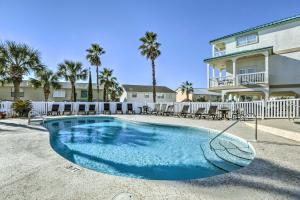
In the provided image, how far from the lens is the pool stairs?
5.12 m

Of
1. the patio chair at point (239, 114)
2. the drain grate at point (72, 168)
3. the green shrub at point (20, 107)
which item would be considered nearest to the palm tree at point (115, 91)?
the green shrub at point (20, 107)

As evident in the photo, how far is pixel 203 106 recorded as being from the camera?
57.2ft

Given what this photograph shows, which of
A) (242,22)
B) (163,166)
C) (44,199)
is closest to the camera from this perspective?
(44,199)

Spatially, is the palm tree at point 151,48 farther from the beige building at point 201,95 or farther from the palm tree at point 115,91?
the beige building at point 201,95

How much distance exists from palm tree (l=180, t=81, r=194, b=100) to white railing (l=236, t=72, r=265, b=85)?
38.7 m

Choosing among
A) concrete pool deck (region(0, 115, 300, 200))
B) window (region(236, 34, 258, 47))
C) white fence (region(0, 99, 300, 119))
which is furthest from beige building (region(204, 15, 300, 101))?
concrete pool deck (region(0, 115, 300, 200))

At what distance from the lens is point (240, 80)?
1884 cm

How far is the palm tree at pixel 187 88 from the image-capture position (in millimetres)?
57794

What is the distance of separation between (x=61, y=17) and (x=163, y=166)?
49.4 feet

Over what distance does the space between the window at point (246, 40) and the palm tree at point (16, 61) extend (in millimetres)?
20879

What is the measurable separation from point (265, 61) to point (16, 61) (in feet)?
75.8

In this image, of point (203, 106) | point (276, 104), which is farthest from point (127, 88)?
point (276, 104)

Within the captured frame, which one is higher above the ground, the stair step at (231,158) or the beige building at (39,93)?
the beige building at (39,93)

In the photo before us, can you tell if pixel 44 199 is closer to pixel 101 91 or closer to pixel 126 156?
pixel 126 156
